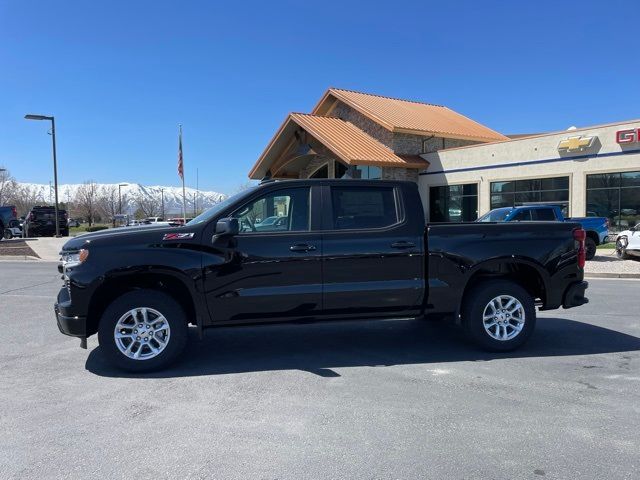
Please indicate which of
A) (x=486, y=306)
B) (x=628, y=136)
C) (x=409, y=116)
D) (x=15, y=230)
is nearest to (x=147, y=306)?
(x=486, y=306)

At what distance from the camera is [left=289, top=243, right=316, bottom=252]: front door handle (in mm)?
5141

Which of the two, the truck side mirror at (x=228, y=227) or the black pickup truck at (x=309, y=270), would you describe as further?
the black pickup truck at (x=309, y=270)

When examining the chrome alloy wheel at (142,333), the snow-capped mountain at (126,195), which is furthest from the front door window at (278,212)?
the snow-capped mountain at (126,195)

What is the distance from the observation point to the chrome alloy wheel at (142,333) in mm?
4957

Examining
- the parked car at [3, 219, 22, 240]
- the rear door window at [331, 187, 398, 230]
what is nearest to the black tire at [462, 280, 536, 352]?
the rear door window at [331, 187, 398, 230]

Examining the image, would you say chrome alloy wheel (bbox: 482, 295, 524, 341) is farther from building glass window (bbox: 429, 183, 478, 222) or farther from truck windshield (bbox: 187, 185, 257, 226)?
building glass window (bbox: 429, 183, 478, 222)

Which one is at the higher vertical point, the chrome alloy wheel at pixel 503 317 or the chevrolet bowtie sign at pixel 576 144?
the chevrolet bowtie sign at pixel 576 144

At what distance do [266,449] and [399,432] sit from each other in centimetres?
97

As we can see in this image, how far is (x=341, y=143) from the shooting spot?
23.1 meters

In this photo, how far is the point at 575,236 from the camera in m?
5.81

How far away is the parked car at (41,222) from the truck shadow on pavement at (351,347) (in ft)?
101

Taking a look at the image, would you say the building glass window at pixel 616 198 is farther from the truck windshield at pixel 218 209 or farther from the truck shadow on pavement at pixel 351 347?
the truck windshield at pixel 218 209

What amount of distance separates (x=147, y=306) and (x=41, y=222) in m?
32.4

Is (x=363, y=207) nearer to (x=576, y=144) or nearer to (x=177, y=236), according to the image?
(x=177, y=236)
